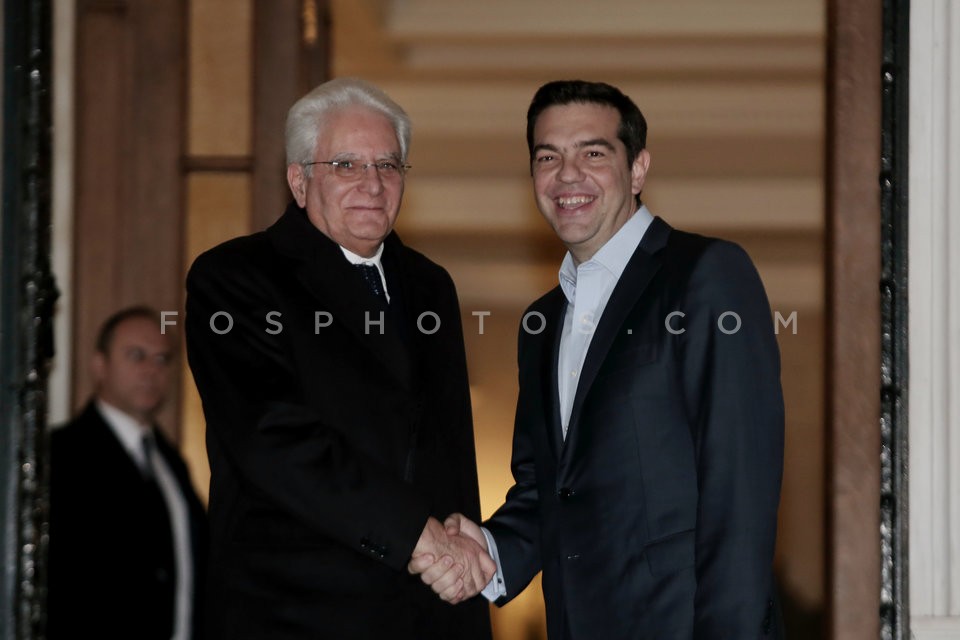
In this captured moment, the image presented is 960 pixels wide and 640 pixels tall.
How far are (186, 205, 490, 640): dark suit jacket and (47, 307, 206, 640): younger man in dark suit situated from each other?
0.95 metres

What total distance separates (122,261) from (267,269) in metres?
1.76

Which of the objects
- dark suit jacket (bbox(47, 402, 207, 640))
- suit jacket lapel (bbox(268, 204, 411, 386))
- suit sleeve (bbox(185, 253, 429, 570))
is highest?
suit jacket lapel (bbox(268, 204, 411, 386))

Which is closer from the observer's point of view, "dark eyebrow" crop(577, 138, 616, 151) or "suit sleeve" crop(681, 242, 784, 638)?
"suit sleeve" crop(681, 242, 784, 638)

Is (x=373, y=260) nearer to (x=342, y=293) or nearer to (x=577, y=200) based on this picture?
(x=342, y=293)

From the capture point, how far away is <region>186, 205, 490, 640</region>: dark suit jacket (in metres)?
2.53

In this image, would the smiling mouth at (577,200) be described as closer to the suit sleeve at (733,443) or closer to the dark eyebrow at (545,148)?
the dark eyebrow at (545,148)

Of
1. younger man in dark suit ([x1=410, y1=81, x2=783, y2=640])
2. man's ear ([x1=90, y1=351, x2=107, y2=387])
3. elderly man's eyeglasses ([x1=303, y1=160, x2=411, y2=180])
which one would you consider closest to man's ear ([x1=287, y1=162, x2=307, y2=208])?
elderly man's eyeglasses ([x1=303, y1=160, x2=411, y2=180])

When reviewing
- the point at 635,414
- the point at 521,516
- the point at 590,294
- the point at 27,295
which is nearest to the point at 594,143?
the point at 590,294

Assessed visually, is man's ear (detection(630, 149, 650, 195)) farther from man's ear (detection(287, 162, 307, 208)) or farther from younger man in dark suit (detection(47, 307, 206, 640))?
younger man in dark suit (detection(47, 307, 206, 640))

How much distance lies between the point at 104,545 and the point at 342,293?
1211mm

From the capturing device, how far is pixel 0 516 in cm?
245

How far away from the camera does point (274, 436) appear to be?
99.3 inches
